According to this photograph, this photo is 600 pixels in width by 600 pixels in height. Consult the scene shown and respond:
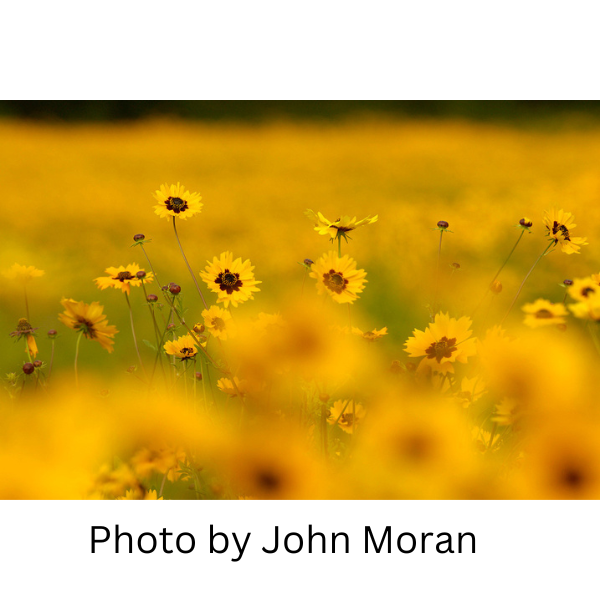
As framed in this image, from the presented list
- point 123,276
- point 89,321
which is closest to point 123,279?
point 123,276

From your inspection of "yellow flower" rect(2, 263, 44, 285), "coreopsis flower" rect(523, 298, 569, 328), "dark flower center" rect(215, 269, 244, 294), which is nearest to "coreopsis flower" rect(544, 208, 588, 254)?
"coreopsis flower" rect(523, 298, 569, 328)

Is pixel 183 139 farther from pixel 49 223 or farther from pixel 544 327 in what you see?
pixel 544 327

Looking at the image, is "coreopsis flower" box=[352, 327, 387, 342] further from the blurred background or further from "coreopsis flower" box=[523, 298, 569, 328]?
"coreopsis flower" box=[523, 298, 569, 328]

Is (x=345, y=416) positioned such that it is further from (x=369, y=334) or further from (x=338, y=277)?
(x=338, y=277)

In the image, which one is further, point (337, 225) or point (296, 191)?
point (296, 191)
